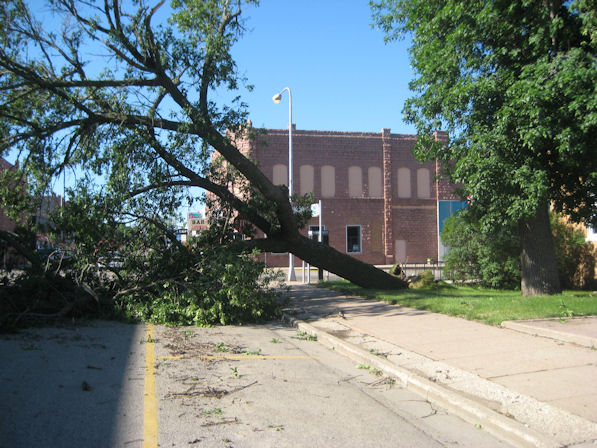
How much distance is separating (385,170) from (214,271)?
28.6m

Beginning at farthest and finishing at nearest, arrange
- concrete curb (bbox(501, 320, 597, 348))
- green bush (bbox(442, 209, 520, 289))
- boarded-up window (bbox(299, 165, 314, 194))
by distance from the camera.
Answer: boarded-up window (bbox(299, 165, 314, 194))
green bush (bbox(442, 209, 520, 289))
concrete curb (bbox(501, 320, 597, 348))

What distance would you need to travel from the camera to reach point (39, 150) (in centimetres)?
1268

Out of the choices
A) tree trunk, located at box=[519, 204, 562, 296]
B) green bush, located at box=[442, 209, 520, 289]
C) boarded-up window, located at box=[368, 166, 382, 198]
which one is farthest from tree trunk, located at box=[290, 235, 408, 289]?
boarded-up window, located at box=[368, 166, 382, 198]

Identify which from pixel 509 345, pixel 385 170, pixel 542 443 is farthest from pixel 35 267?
pixel 385 170

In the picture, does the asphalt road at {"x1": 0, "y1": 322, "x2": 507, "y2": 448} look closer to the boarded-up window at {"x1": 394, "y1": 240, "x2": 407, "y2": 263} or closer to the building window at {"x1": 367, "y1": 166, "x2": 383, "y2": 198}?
the building window at {"x1": 367, "y1": 166, "x2": 383, "y2": 198}

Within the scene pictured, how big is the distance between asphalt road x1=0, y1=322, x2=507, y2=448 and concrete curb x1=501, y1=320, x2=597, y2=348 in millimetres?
3314

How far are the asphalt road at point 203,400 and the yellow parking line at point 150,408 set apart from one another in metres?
0.01

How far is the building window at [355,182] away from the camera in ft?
123

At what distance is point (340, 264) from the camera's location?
15969mm

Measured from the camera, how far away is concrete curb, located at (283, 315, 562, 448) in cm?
433

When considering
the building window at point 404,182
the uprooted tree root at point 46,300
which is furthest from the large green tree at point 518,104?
the building window at point 404,182

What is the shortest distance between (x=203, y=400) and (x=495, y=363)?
3912 mm

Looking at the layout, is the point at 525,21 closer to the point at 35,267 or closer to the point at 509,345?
the point at 509,345

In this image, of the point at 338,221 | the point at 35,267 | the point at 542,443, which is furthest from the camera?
the point at 338,221
